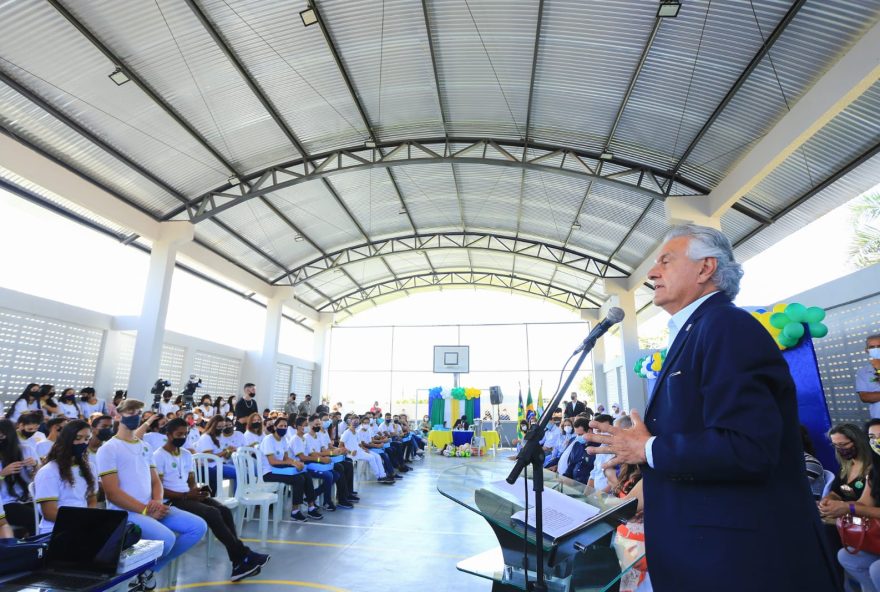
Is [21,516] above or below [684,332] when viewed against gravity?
below

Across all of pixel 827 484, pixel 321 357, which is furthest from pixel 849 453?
pixel 321 357

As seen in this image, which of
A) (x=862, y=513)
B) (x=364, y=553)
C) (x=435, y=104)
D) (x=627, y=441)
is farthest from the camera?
(x=435, y=104)

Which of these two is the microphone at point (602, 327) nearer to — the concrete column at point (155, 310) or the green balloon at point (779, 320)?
the green balloon at point (779, 320)

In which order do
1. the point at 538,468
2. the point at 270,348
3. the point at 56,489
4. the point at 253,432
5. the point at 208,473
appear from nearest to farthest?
the point at 538,468 < the point at 56,489 < the point at 208,473 < the point at 253,432 < the point at 270,348

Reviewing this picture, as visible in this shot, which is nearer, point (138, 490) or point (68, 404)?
point (138, 490)

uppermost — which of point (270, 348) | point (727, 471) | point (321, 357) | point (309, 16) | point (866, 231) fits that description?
point (309, 16)

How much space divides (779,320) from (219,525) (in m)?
→ 5.48

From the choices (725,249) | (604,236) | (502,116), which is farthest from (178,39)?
(604,236)

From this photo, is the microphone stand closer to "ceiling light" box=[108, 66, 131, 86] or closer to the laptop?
the laptop

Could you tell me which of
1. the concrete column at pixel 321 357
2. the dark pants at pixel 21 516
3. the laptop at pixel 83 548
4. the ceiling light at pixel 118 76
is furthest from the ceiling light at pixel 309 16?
the concrete column at pixel 321 357

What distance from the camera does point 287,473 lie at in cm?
521

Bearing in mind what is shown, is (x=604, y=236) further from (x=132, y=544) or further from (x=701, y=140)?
(x=132, y=544)

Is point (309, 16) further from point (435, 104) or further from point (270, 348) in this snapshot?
point (270, 348)

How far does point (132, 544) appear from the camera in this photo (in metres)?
2.11
